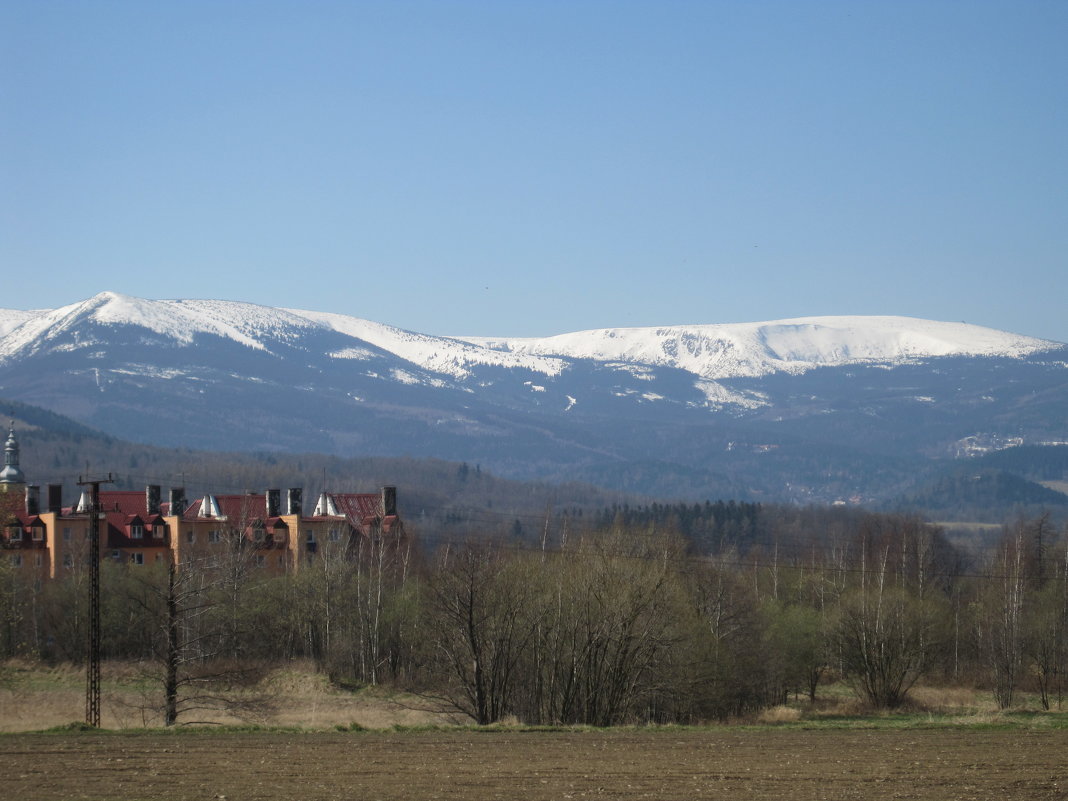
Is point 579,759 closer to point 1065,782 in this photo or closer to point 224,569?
point 1065,782

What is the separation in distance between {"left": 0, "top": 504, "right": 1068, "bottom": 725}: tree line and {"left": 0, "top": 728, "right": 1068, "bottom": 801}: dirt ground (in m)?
12.2

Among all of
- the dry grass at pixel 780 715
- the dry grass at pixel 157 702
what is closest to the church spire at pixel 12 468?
the dry grass at pixel 157 702

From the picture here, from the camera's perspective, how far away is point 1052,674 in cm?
7550

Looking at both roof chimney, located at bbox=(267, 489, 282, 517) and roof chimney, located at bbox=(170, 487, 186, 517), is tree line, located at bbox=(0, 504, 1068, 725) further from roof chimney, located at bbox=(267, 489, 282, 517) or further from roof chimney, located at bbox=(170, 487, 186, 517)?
roof chimney, located at bbox=(170, 487, 186, 517)

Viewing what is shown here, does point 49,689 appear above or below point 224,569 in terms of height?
below

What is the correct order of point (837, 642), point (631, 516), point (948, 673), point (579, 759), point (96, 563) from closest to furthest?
1. point (579, 759)
2. point (96, 563)
3. point (837, 642)
4. point (948, 673)
5. point (631, 516)

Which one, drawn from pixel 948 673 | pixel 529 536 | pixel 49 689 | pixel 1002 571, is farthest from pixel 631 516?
pixel 49 689

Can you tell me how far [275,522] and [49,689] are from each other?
113 feet

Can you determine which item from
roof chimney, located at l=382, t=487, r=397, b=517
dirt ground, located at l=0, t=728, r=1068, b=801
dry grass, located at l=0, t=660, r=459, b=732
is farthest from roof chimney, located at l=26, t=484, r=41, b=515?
dirt ground, located at l=0, t=728, r=1068, b=801

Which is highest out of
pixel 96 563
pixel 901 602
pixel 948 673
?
pixel 96 563

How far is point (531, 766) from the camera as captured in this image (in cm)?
3562

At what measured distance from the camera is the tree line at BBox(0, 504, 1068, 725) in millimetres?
56125

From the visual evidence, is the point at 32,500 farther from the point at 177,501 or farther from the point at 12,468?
the point at 12,468

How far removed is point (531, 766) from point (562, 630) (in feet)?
75.0
